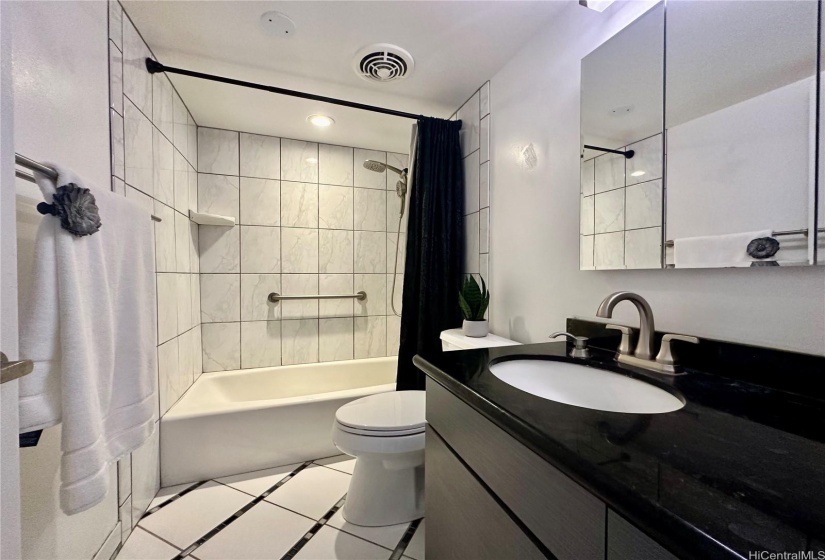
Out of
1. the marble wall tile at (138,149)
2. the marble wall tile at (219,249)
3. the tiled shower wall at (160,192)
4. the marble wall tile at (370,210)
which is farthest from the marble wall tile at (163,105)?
the marble wall tile at (370,210)

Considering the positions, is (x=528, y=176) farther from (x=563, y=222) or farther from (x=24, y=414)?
(x=24, y=414)

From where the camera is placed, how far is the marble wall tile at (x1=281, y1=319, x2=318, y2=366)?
243cm

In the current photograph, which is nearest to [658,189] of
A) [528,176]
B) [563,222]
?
[563,222]

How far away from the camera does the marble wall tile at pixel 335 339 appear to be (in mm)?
2527

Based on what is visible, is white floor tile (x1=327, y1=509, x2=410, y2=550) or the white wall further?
white floor tile (x1=327, y1=509, x2=410, y2=550)

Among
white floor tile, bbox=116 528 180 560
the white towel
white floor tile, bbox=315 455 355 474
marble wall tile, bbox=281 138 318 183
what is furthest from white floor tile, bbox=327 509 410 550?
marble wall tile, bbox=281 138 318 183

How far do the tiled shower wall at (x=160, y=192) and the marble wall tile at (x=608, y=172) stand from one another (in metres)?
1.51

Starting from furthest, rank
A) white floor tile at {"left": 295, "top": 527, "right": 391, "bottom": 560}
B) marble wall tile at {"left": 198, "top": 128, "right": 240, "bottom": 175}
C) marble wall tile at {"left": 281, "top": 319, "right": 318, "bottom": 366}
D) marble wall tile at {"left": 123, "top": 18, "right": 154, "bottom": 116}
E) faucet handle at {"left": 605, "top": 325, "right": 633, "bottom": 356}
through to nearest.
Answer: marble wall tile at {"left": 281, "top": 319, "right": 318, "bottom": 366} → marble wall tile at {"left": 198, "top": 128, "right": 240, "bottom": 175} → marble wall tile at {"left": 123, "top": 18, "right": 154, "bottom": 116} → white floor tile at {"left": 295, "top": 527, "right": 391, "bottom": 560} → faucet handle at {"left": 605, "top": 325, "right": 633, "bottom": 356}

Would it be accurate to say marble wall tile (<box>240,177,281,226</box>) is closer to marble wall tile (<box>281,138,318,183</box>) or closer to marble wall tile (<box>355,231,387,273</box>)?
marble wall tile (<box>281,138,318,183</box>)

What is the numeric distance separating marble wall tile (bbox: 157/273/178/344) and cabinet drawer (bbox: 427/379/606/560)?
1.52 m

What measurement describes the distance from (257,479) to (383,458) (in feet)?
2.75

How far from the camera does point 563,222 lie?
124 cm

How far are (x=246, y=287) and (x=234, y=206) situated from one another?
1.91ft

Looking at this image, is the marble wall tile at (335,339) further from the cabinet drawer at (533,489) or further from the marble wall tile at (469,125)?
the cabinet drawer at (533,489)
